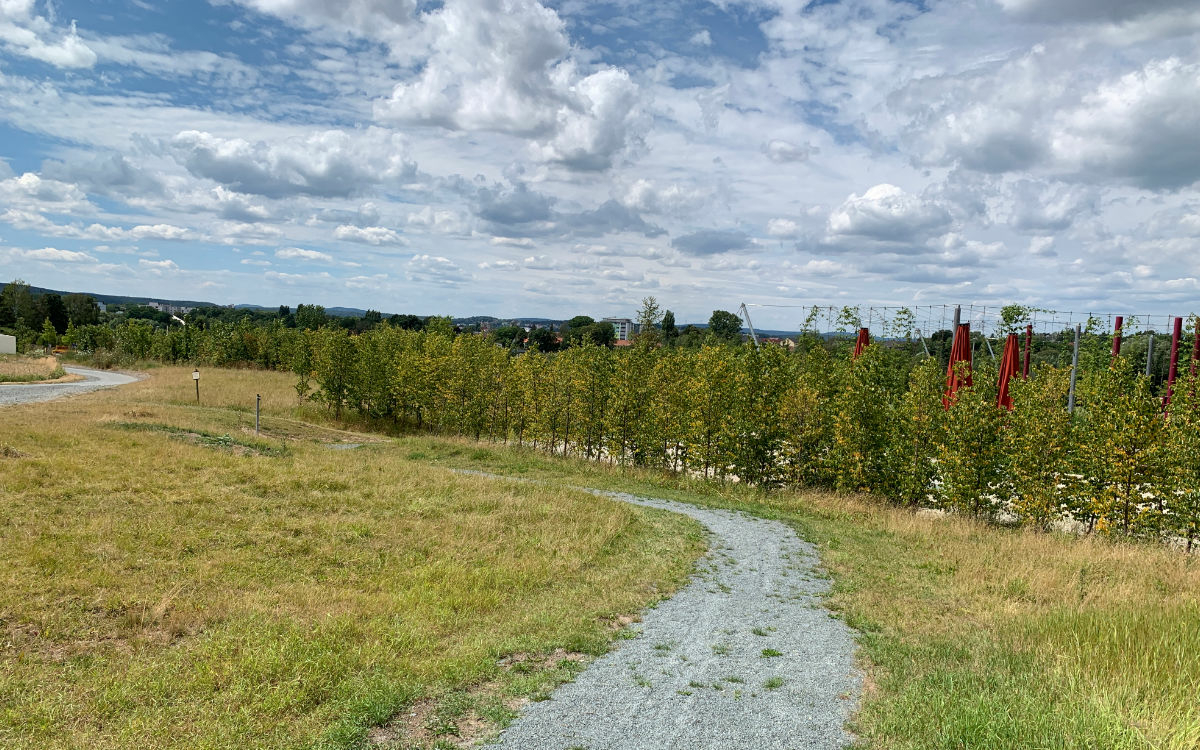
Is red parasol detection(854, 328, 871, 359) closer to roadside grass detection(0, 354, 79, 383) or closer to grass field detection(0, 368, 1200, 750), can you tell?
grass field detection(0, 368, 1200, 750)

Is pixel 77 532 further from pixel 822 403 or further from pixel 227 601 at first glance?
pixel 822 403

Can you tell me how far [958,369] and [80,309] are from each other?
5422 inches

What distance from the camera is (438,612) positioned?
9.59 meters

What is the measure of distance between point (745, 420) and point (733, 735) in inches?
760

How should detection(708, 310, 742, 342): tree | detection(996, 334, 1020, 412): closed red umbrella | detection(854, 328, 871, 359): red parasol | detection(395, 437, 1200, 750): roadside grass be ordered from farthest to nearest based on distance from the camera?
detection(708, 310, 742, 342): tree → detection(854, 328, 871, 359): red parasol → detection(996, 334, 1020, 412): closed red umbrella → detection(395, 437, 1200, 750): roadside grass

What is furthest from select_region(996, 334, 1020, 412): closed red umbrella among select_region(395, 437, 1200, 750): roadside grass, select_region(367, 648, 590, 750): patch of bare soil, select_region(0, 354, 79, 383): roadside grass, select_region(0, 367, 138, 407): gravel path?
select_region(0, 354, 79, 383): roadside grass

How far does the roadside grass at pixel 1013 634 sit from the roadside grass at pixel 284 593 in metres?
3.43

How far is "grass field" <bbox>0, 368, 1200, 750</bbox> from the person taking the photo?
637 centimetres

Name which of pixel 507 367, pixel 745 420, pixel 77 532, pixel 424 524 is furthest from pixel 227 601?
pixel 507 367

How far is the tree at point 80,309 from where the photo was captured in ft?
377

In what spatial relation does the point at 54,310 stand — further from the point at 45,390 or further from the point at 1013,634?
the point at 1013,634

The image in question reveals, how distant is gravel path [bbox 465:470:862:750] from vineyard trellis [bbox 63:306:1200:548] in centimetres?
1146

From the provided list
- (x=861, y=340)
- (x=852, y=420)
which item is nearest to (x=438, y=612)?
(x=852, y=420)

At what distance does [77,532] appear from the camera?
38.4 feet
